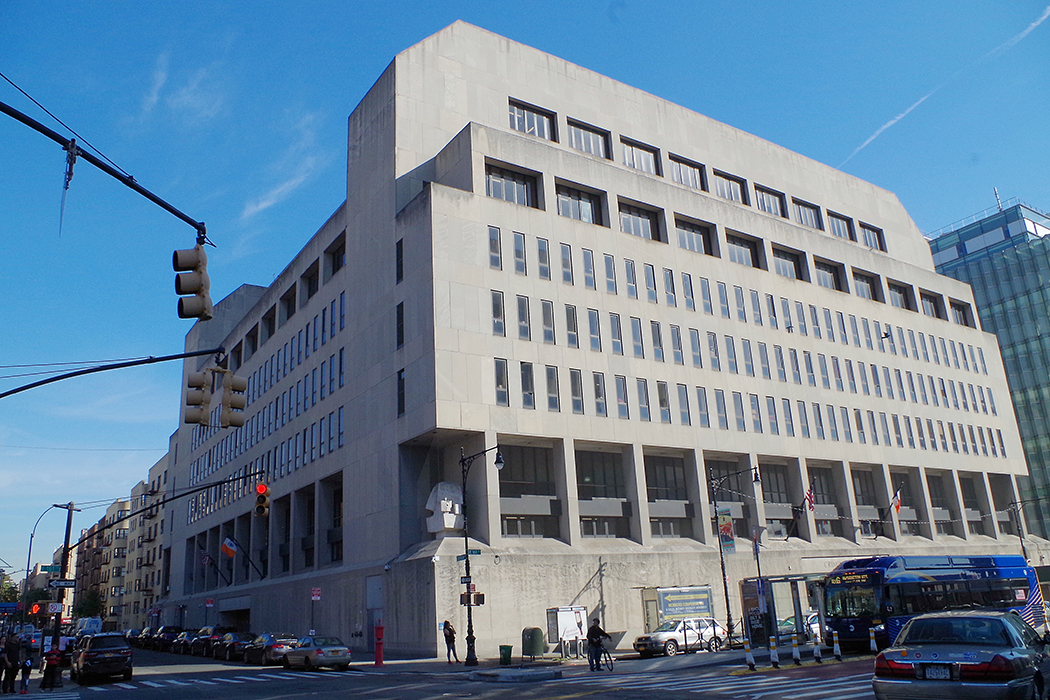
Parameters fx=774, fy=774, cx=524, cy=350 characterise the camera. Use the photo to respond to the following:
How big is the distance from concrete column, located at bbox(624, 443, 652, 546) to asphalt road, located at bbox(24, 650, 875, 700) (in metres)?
13.5

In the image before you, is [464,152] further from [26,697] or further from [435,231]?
[26,697]

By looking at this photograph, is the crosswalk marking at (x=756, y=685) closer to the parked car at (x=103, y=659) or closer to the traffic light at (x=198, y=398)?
the traffic light at (x=198, y=398)

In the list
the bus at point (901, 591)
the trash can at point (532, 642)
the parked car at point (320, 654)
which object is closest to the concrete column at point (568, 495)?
the trash can at point (532, 642)

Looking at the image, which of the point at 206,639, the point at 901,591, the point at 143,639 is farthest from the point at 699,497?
the point at 143,639

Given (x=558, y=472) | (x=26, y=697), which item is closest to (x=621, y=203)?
(x=558, y=472)

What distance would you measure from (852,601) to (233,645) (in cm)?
3151

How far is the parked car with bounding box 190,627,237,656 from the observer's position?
46.5m

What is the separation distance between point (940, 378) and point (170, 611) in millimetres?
84596

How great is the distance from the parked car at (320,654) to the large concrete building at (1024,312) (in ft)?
264

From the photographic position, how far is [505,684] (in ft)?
78.2

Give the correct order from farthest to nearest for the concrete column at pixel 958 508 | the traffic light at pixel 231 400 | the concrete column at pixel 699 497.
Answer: the concrete column at pixel 958 508 < the concrete column at pixel 699 497 < the traffic light at pixel 231 400

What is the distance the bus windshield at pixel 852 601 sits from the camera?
2961 centimetres

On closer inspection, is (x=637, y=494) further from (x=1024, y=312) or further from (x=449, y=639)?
(x=1024, y=312)

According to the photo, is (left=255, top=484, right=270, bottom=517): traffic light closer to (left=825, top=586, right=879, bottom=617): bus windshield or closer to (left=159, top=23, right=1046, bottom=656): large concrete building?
(left=159, top=23, right=1046, bottom=656): large concrete building
